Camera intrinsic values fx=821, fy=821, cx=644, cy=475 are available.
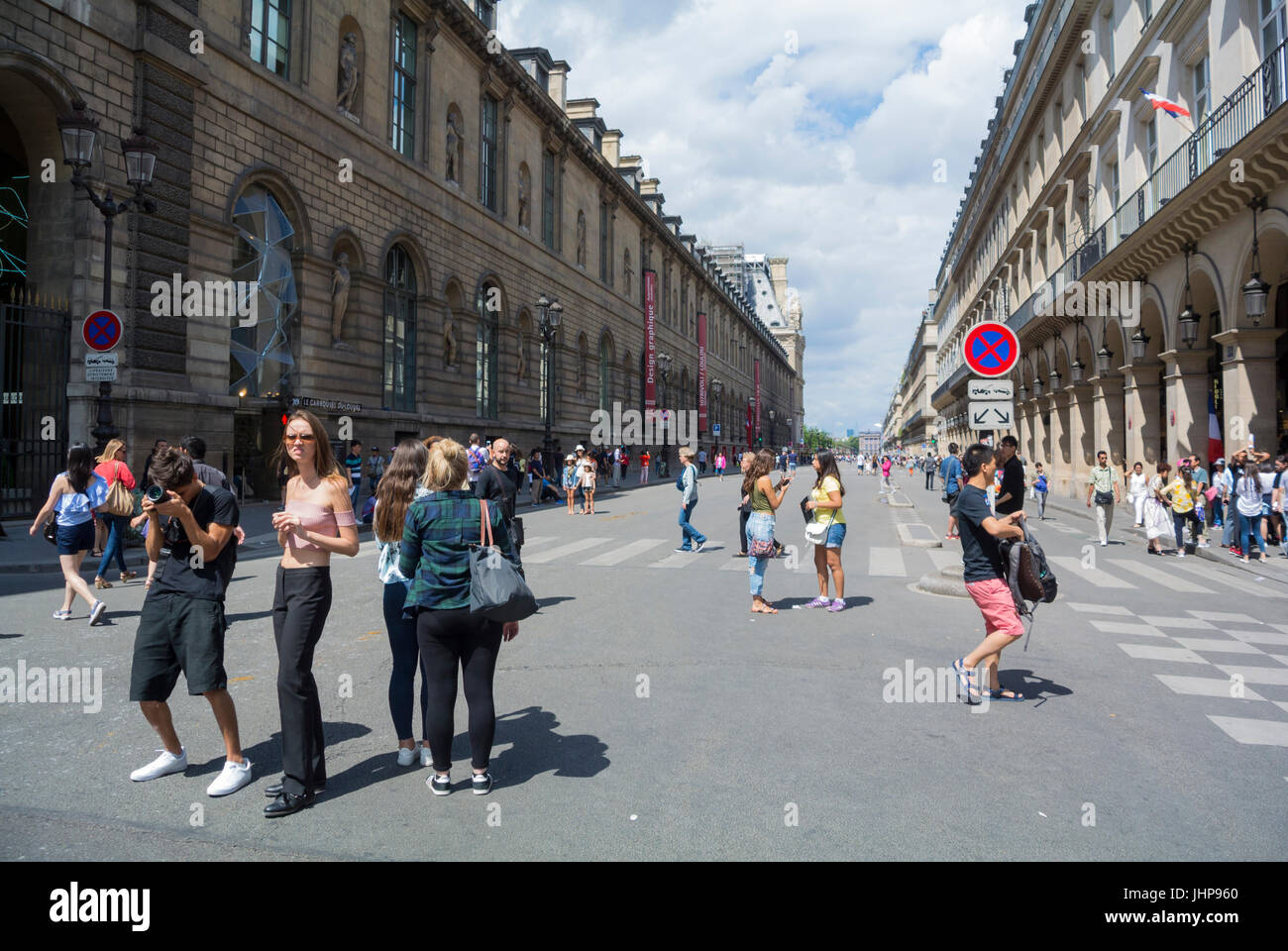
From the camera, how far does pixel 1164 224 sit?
18.2m

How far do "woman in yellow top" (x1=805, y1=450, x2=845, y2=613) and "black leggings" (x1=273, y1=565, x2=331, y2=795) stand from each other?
6.00 meters

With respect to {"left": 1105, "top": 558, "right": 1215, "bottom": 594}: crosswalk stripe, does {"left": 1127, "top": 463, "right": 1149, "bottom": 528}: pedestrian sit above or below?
above

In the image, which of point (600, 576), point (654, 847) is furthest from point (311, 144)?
point (654, 847)

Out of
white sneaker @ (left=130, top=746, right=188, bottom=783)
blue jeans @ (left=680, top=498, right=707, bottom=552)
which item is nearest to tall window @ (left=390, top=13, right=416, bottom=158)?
blue jeans @ (left=680, top=498, right=707, bottom=552)

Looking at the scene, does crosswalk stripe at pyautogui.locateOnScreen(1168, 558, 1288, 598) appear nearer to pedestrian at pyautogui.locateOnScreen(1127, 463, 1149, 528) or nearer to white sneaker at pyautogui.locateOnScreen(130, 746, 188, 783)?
pedestrian at pyautogui.locateOnScreen(1127, 463, 1149, 528)

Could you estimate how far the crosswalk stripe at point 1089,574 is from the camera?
11.0m

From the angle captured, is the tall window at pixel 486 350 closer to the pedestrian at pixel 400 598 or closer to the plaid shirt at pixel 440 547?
the pedestrian at pixel 400 598

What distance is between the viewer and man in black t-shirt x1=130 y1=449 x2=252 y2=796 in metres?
4.00

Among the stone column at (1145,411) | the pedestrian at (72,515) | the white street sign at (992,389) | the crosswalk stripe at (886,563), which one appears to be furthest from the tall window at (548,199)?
the pedestrian at (72,515)

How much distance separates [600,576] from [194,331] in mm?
12204

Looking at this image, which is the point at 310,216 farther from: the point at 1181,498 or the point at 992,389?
the point at 1181,498

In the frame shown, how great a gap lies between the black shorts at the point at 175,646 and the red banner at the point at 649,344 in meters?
49.0

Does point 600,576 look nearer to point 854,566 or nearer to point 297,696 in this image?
point 854,566

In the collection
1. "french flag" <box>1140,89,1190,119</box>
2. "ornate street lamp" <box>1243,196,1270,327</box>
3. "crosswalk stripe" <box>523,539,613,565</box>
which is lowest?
"crosswalk stripe" <box>523,539,613,565</box>
